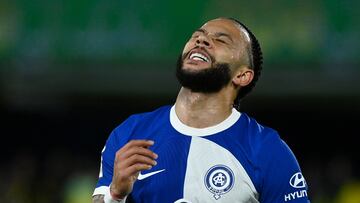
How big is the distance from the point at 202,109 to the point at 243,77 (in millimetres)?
260

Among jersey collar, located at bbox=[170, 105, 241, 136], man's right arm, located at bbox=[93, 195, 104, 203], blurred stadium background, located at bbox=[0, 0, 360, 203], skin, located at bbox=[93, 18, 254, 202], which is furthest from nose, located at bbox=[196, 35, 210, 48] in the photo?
blurred stadium background, located at bbox=[0, 0, 360, 203]

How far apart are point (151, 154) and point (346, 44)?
6.34 m

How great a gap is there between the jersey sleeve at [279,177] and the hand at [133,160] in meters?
0.56

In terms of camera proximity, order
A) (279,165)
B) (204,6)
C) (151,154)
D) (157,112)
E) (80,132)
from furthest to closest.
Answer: (80,132), (204,6), (157,112), (279,165), (151,154)

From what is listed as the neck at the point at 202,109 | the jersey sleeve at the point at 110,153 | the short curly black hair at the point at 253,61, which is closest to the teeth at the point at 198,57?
the neck at the point at 202,109

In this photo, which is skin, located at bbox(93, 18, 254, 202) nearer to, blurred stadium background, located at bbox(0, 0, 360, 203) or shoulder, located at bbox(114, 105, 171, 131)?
shoulder, located at bbox(114, 105, 171, 131)

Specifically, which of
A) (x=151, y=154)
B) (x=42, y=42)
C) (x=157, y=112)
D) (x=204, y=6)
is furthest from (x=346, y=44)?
(x=151, y=154)

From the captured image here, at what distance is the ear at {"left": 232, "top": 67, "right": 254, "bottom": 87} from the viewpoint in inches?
202

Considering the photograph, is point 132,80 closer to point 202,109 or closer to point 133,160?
point 202,109

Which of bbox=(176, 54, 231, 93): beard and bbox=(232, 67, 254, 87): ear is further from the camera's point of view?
bbox=(232, 67, 254, 87): ear

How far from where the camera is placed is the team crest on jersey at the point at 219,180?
4.90 m

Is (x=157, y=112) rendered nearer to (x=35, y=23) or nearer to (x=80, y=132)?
(x=35, y=23)

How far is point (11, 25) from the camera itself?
34.8ft

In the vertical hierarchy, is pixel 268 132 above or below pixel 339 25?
below
